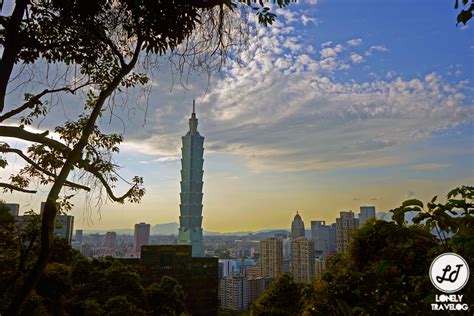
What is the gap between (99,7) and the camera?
1820 millimetres

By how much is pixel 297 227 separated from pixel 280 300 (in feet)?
230

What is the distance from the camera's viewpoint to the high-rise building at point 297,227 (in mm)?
74125

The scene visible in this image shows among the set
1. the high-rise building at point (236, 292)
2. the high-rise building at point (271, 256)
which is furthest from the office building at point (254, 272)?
the high-rise building at point (236, 292)

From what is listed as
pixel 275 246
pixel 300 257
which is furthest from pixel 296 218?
pixel 300 257

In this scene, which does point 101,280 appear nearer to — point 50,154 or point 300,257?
point 50,154

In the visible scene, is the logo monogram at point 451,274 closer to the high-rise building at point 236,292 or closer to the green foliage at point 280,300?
the green foliage at point 280,300

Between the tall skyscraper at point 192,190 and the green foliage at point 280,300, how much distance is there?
10133 cm

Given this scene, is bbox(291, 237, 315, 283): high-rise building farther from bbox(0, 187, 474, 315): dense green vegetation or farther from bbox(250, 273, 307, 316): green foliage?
bbox(250, 273, 307, 316): green foliage

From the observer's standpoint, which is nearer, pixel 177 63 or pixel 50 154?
pixel 177 63

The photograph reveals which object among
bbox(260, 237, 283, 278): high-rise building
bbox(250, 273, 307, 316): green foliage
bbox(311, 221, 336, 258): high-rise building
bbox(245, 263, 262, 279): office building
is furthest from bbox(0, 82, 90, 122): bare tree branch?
bbox(311, 221, 336, 258): high-rise building

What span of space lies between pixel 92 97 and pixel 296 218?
7819 centimetres

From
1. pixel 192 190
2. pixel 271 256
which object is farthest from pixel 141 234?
pixel 271 256

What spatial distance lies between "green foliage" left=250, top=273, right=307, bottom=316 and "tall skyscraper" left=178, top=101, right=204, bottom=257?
10133 centimetres

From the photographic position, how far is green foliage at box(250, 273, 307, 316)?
723 cm
